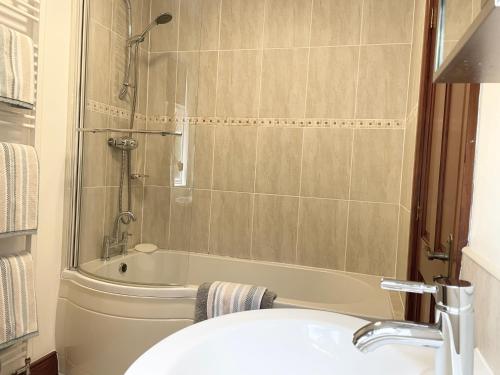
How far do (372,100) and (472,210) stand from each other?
1.63 meters

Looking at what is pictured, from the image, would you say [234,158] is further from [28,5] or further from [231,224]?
[28,5]

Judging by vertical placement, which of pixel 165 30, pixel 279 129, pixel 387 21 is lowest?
pixel 279 129

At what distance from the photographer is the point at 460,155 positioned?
0.83 m

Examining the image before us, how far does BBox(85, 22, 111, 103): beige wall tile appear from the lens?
6.57 feet

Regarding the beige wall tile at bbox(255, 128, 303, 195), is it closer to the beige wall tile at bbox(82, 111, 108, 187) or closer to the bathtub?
the bathtub

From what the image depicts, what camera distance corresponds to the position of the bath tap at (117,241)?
2.09 meters

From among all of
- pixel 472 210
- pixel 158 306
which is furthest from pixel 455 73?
pixel 158 306

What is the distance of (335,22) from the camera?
2.23 meters

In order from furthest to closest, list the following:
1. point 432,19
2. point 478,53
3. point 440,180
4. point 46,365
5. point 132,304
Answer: point 46,365, point 132,304, point 432,19, point 440,180, point 478,53

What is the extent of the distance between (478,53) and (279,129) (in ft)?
6.45

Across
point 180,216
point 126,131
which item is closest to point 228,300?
point 180,216

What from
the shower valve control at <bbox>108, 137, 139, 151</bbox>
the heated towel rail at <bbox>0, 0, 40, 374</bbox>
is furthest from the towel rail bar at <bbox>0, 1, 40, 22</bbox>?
the shower valve control at <bbox>108, 137, 139, 151</bbox>

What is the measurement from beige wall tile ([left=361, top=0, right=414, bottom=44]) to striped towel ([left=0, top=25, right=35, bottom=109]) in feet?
5.88

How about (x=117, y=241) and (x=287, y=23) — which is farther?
(x=287, y=23)
